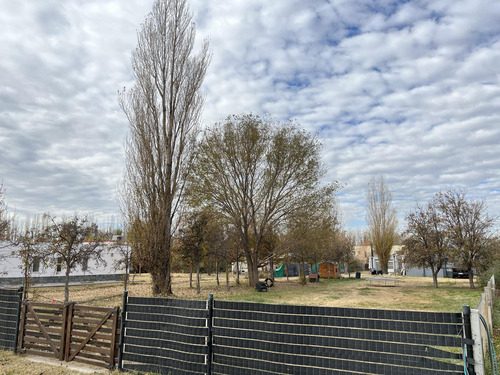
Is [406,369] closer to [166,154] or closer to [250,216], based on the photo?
[166,154]

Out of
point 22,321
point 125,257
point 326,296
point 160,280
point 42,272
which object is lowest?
point 326,296

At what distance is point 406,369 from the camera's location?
13.3 ft

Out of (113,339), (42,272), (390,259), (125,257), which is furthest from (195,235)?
(390,259)

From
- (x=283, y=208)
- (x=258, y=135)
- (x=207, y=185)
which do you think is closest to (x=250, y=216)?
(x=283, y=208)

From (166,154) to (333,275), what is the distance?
27.5 m

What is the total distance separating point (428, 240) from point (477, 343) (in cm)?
2277

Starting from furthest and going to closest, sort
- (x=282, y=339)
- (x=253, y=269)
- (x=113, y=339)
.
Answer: (x=253, y=269) → (x=113, y=339) → (x=282, y=339)

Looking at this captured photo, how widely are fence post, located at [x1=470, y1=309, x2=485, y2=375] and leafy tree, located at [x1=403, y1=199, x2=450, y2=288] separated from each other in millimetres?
21711

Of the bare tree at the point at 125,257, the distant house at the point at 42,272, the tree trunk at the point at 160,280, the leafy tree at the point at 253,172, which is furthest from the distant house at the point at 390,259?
the distant house at the point at 42,272

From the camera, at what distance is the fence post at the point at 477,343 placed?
12.3 feet

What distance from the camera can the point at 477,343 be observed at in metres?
3.84

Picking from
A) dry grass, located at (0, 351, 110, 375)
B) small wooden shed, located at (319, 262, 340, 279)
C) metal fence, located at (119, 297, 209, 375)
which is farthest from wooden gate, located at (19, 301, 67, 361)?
small wooden shed, located at (319, 262, 340, 279)

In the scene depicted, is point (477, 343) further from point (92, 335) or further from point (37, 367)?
point (37, 367)

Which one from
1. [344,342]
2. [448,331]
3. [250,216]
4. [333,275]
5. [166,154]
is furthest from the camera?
[333,275]
